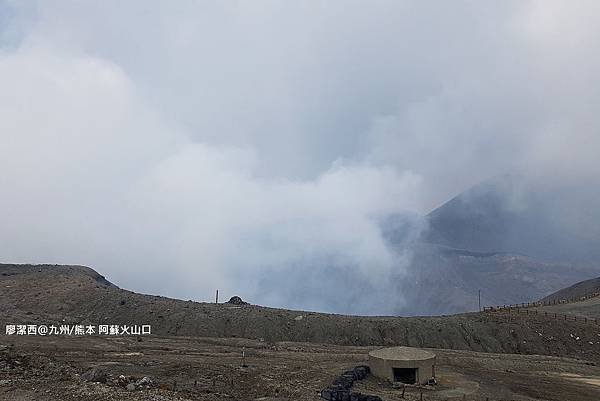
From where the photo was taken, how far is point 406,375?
4247 centimetres

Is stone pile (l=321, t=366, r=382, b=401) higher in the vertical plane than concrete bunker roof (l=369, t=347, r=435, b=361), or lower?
lower

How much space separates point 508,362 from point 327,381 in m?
25.0

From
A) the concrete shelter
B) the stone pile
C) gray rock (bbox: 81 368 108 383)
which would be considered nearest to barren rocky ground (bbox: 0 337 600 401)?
gray rock (bbox: 81 368 108 383)

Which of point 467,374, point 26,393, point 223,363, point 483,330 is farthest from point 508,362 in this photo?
point 26,393

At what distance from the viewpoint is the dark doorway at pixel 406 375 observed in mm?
42031

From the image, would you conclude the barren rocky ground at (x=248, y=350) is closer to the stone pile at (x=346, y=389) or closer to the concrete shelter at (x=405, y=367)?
the stone pile at (x=346, y=389)

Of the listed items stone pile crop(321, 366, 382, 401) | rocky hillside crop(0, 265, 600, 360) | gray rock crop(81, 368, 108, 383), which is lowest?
stone pile crop(321, 366, 382, 401)

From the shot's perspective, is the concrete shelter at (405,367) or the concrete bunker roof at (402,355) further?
the concrete bunker roof at (402,355)

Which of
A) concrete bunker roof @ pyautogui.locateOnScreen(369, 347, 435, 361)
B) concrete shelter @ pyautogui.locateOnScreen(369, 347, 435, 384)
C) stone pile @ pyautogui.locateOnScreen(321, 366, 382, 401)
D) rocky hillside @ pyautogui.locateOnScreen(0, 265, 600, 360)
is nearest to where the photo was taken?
stone pile @ pyautogui.locateOnScreen(321, 366, 382, 401)

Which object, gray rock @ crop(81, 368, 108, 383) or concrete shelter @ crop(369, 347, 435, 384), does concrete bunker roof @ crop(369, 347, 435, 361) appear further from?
gray rock @ crop(81, 368, 108, 383)

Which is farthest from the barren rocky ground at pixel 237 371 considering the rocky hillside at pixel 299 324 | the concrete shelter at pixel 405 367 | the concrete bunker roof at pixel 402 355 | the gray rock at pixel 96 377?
the rocky hillside at pixel 299 324

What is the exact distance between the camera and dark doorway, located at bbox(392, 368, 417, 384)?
42.0 metres

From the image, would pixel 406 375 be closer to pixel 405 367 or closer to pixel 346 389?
pixel 405 367

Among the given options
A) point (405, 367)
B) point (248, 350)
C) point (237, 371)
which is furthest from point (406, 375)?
point (248, 350)
